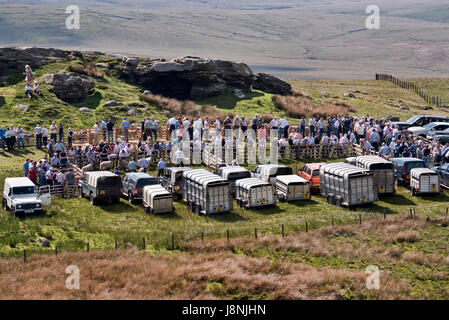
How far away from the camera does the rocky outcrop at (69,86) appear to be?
5747cm

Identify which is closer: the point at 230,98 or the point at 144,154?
the point at 144,154

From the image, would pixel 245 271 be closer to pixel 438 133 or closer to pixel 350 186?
pixel 350 186

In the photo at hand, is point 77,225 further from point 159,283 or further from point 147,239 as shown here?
point 159,283

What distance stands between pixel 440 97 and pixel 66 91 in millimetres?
54447

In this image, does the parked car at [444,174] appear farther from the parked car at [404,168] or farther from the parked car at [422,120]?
the parked car at [422,120]

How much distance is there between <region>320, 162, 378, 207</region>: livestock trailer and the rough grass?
14.4 ft

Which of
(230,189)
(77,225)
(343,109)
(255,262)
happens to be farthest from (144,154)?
(343,109)

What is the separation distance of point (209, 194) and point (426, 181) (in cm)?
1352

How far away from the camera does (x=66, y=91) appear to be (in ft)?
189

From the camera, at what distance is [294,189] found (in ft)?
118

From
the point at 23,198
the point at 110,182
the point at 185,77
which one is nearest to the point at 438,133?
the point at 185,77
